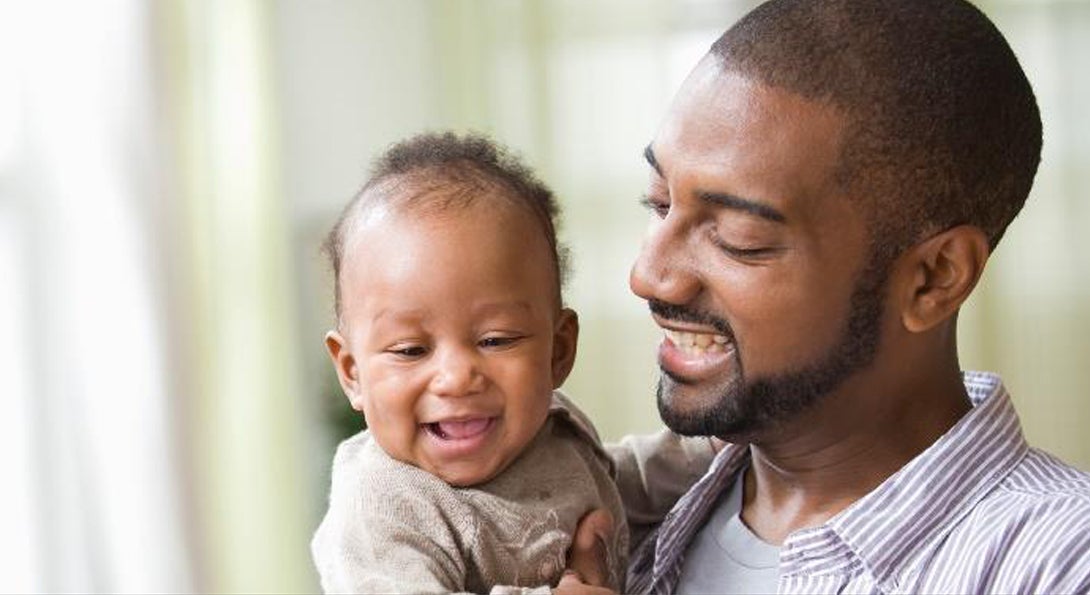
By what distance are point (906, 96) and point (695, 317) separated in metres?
0.27

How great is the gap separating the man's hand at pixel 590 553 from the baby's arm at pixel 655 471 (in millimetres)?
194

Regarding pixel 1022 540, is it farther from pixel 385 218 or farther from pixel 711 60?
pixel 385 218

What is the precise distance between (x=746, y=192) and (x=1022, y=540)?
367 mm

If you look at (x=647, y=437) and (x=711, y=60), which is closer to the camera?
(x=711, y=60)

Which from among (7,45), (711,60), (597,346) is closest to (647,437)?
(711,60)

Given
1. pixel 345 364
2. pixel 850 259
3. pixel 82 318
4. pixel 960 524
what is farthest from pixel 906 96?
pixel 82 318

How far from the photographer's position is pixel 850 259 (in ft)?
4.91

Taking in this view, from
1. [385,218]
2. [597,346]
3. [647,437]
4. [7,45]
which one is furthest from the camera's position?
[597,346]

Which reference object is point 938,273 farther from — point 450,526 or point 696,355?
point 450,526

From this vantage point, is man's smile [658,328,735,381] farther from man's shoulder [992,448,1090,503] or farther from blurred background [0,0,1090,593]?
blurred background [0,0,1090,593]

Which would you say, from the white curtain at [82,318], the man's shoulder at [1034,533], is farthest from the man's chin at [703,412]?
the white curtain at [82,318]

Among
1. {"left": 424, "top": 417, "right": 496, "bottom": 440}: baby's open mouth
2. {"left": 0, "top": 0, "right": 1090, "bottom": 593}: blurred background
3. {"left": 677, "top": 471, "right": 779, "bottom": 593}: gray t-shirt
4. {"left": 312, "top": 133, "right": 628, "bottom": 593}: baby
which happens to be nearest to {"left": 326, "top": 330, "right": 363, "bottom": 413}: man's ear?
{"left": 312, "top": 133, "right": 628, "bottom": 593}: baby

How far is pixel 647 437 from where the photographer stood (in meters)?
1.85

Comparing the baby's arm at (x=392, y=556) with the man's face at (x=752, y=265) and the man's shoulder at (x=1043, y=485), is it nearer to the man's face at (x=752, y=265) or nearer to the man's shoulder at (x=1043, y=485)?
the man's face at (x=752, y=265)
